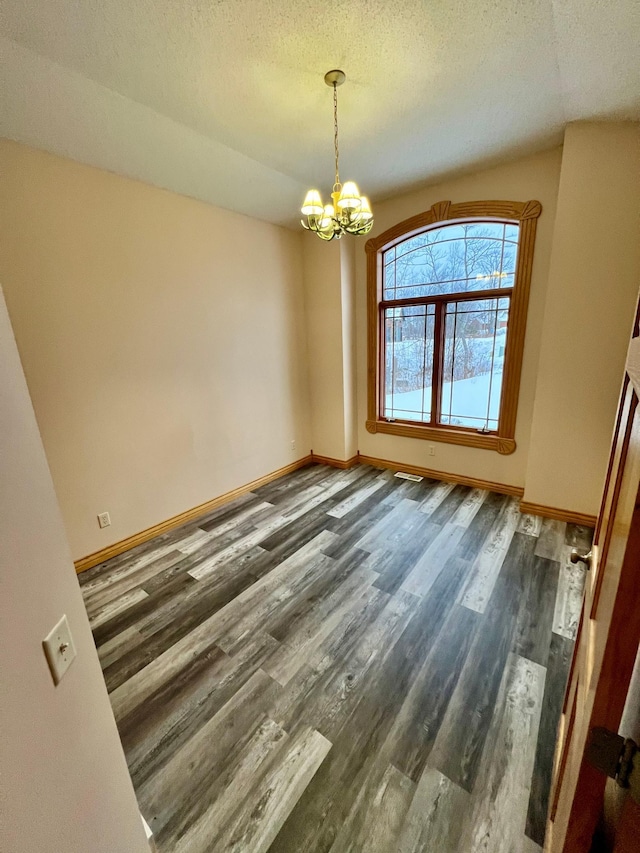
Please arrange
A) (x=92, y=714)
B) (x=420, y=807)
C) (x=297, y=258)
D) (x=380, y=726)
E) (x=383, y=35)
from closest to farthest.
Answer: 1. (x=92, y=714)
2. (x=420, y=807)
3. (x=380, y=726)
4. (x=383, y=35)
5. (x=297, y=258)

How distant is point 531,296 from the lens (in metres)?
3.02

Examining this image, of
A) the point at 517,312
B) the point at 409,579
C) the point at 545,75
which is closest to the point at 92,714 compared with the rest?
the point at 409,579

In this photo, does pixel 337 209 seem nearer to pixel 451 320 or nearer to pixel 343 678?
pixel 451 320

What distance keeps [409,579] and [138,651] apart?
1.69 m

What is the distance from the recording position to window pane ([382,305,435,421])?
3.76 metres

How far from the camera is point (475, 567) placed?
2.42m

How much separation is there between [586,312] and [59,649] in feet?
11.4

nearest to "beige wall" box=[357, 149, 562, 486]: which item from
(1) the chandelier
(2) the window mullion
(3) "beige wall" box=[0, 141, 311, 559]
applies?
(2) the window mullion

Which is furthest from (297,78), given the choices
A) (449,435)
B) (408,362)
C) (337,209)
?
(449,435)

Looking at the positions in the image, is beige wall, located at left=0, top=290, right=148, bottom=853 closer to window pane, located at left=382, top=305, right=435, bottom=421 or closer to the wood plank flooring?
the wood plank flooring

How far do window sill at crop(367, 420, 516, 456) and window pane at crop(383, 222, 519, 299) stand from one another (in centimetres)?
147

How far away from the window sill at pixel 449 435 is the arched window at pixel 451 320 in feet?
0.03

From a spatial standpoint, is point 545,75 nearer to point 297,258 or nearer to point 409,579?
point 297,258

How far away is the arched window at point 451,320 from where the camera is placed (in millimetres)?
3154
